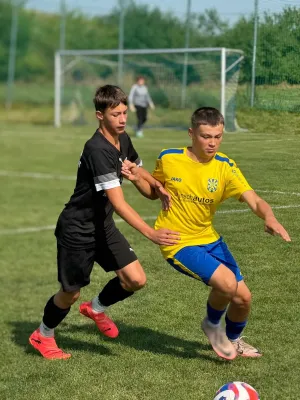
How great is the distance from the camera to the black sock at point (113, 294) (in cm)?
539

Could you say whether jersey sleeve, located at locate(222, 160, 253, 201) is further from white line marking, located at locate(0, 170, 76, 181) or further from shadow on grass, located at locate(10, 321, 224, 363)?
white line marking, located at locate(0, 170, 76, 181)

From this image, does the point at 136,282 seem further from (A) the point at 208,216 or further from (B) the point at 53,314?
(A) the point at 208,216

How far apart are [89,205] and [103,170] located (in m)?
0.41

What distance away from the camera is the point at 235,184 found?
454 cm

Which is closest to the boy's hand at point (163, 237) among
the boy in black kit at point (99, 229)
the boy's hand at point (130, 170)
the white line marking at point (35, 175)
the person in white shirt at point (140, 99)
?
the boy in black kit at point (99, 229)

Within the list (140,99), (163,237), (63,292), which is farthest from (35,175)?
(163,237)

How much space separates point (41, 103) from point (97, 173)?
2529 cm

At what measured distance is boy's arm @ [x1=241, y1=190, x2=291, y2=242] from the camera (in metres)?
4.20

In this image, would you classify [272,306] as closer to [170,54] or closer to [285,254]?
[285,254]

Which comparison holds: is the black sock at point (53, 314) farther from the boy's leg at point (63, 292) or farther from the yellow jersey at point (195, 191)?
the yellow jersey at point (195, 191)

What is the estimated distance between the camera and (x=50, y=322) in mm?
5504

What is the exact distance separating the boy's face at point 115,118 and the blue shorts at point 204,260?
939 millimetres

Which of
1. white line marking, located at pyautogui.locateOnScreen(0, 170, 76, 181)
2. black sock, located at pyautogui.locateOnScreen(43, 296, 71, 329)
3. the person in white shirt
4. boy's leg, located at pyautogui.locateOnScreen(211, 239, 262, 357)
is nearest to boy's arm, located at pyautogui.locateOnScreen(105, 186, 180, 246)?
boy's leg, located at pyautogui.locateOnScreen(211, 239, 262, 357)

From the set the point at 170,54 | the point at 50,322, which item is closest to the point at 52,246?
the point at 50,322
